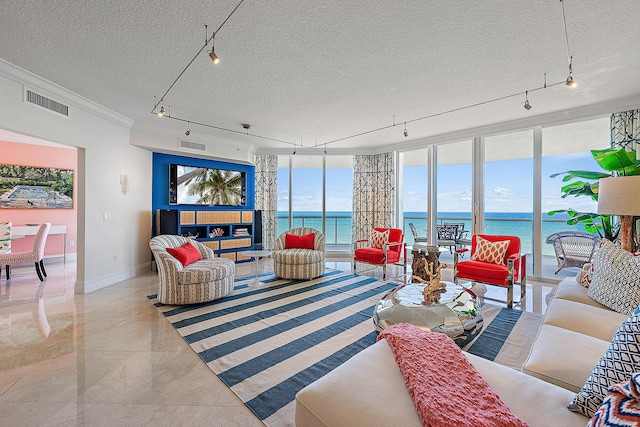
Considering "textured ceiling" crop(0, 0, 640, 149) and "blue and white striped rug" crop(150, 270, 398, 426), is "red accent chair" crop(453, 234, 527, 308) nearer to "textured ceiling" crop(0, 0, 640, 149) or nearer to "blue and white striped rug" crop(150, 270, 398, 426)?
"blue and white striped rug" crop(150, 270, 398, 426)

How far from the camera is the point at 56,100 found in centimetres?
366

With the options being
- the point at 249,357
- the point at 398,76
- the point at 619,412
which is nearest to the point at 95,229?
the point at 249,357

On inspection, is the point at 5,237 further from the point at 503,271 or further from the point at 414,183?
the point at 414,183

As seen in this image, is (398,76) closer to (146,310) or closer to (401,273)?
(401,273)

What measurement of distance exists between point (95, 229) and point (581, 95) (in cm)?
756

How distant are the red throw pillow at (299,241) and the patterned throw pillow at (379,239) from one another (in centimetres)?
129

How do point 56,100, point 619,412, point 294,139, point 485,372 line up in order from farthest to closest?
point 294,139 < point 56,100 < point 485,372 < point 619,412

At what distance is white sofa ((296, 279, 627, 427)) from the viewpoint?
1.05 meters

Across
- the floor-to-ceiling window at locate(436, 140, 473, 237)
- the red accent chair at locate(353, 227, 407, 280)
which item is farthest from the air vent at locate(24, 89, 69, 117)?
the floor-to-ceiling window at locate(436, 140, 473, 237)

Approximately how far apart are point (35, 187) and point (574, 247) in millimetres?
10784

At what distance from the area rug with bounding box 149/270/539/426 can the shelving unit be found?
6.91 feet

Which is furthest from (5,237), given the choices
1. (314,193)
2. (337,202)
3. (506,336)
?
(506,336)

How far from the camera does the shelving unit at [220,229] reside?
18.9 feet

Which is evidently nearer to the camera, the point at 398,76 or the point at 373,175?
the point at 398,76
